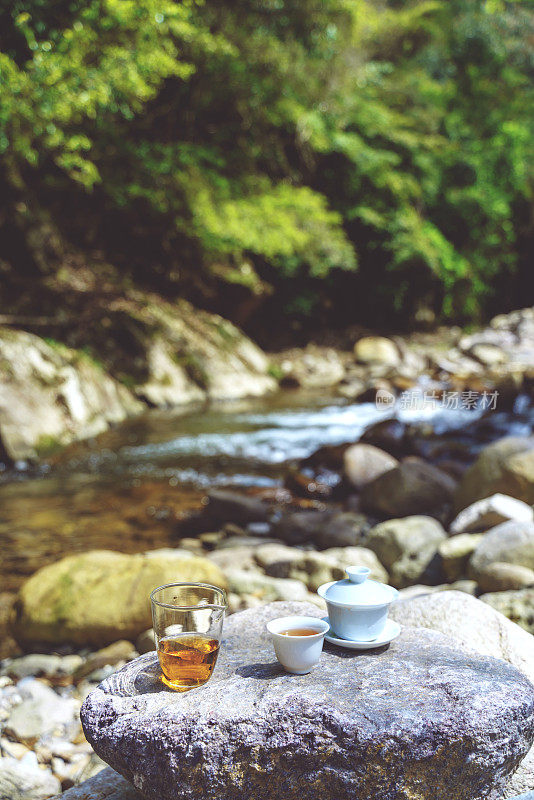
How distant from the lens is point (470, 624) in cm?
203

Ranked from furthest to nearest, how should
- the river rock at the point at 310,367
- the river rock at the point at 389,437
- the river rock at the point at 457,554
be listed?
1. the river rock at the point at 310,367
2. the river rock at the point at 389,437
3. the river rock at the point at 457,554

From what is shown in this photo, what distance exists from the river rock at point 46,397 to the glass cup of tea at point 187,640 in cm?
623

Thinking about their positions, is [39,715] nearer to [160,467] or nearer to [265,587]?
[265,587]

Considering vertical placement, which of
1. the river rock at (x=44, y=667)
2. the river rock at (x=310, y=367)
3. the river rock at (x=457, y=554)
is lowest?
the river rock at (x=310, y=367)

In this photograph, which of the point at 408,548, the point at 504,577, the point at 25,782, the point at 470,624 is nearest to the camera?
the point at 470,624

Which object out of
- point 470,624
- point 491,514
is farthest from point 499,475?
point 470,624

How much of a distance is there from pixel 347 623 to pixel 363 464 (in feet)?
16.7

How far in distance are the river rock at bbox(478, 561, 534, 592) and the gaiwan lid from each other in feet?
5.78

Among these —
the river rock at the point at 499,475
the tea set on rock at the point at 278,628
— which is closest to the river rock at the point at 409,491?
the river rock at the point at 499,475

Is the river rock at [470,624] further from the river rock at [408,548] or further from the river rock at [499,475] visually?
the river rock at [499,475]

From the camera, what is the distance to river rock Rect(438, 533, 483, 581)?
150 inches

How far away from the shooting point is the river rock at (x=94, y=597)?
342 centimetres

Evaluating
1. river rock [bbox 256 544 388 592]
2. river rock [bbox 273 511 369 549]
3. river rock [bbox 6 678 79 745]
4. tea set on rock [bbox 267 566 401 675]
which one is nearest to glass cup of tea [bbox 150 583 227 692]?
tea set on rock [bbox 267 566 401 675]

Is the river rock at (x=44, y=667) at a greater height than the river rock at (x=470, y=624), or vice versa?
the river rock at (x=470, y=624)
